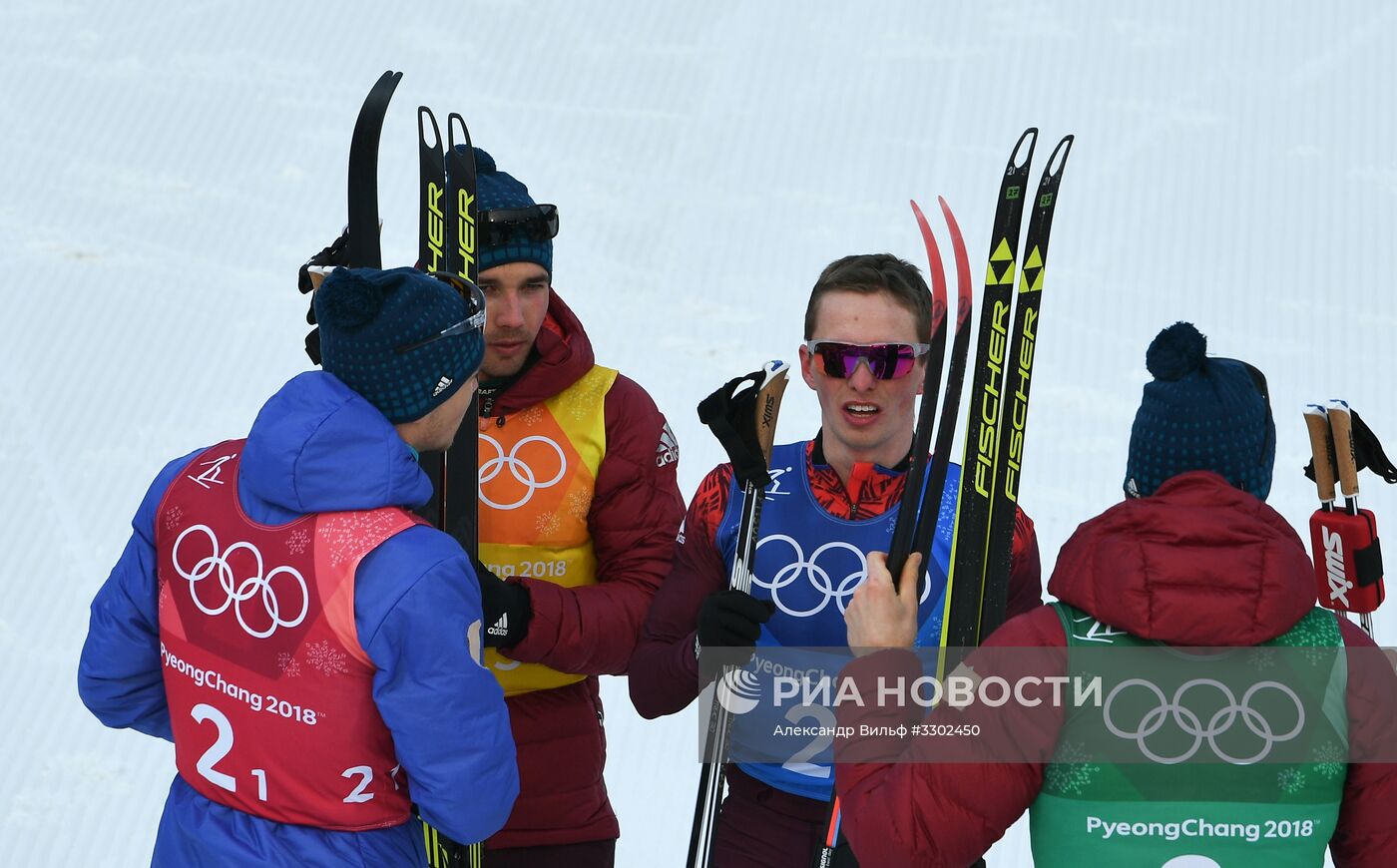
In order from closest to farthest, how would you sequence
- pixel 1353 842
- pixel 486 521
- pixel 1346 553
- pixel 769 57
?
pixel 1353 842
pixel 1346 553
pixel 486 521
pixel 769 57

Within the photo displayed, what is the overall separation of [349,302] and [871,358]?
0.86 metres

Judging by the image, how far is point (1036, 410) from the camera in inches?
214

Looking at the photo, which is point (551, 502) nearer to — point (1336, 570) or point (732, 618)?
point (732, 618)

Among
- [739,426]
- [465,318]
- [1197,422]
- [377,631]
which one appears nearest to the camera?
[1197,422]

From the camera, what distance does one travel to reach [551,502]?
2.76 m

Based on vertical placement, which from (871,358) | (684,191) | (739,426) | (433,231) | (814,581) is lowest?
(814,581)


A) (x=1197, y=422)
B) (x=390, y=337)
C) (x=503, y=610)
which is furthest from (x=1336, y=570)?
(x=390, y=337)

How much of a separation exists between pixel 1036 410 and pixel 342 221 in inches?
121

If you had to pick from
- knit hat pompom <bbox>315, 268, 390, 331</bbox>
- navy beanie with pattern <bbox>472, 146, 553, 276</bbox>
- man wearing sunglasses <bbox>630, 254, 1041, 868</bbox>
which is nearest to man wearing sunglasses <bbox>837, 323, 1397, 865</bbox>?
man wearing sunglasses <bbox>630, 254, 1041, 868</bbox>

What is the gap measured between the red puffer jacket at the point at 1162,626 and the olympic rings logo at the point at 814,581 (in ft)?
2.36

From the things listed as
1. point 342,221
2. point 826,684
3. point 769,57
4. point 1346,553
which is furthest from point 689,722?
point 769,57

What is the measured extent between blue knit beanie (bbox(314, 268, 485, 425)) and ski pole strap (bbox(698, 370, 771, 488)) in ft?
1.60

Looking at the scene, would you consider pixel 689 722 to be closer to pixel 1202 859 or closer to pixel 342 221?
pixel 1202 859

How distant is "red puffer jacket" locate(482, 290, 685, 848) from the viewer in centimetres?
273
